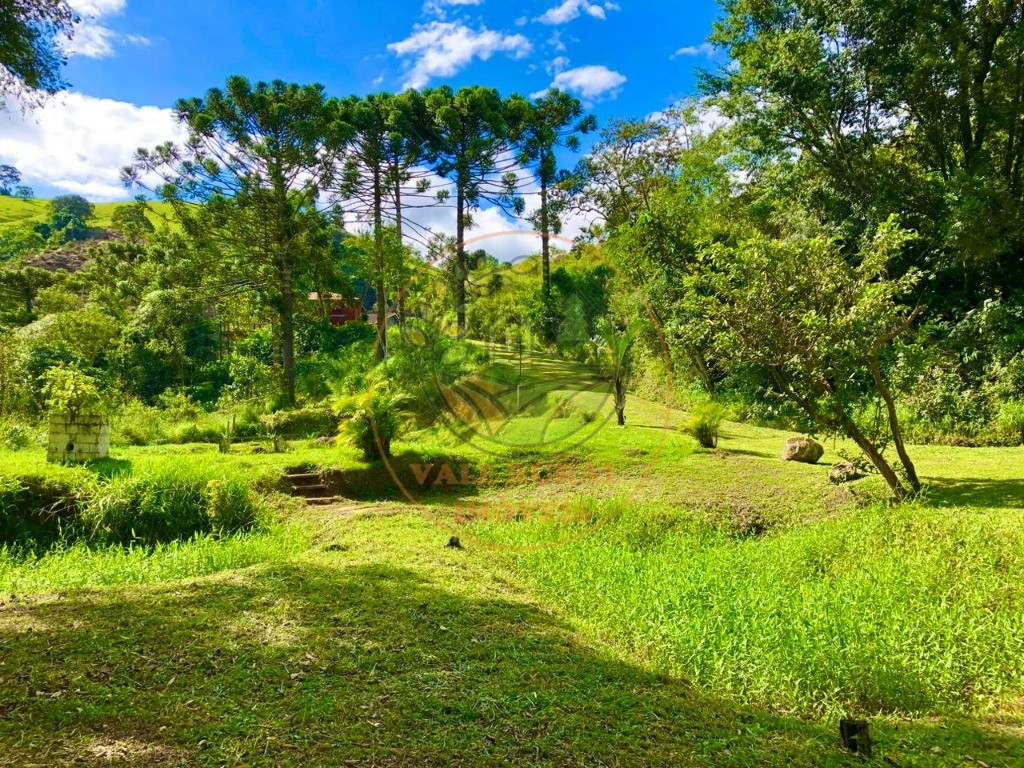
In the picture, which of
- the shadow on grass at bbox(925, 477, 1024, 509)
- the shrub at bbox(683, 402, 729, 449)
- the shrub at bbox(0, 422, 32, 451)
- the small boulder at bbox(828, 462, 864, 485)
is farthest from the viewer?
the shrub at bbox(683, 402, 729, 449)

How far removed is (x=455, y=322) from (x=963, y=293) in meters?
11.1

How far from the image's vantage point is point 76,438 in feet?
22.3

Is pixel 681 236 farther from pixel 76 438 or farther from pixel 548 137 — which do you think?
pixel 76 438

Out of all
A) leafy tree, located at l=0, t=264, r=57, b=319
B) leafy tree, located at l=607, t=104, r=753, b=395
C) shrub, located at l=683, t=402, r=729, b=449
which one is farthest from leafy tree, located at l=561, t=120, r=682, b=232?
leafy tree, located at l=0, t=264, r=57, b=319

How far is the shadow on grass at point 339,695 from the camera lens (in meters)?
1.99

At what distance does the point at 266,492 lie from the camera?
6.86 meters

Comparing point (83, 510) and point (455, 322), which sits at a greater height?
point (455, 322)

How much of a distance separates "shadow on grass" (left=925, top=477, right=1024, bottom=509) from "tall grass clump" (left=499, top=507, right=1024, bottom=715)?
41 centimetres

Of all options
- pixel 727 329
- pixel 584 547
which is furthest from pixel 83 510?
pixel 727 329

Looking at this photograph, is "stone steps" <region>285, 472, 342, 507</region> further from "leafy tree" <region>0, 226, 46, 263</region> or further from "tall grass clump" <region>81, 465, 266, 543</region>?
"leafy tree" <region>0, 226, 46, 263</region>

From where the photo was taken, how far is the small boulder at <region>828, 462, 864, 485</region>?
636 cm

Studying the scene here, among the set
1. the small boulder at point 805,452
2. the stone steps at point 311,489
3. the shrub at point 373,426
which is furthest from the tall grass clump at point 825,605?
the shrub at point 373,426

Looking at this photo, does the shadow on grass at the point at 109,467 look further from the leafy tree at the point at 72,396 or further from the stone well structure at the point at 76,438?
the leafy tree at the point at 72,396

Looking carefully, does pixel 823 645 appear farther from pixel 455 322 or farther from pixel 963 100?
pixel 963 100
